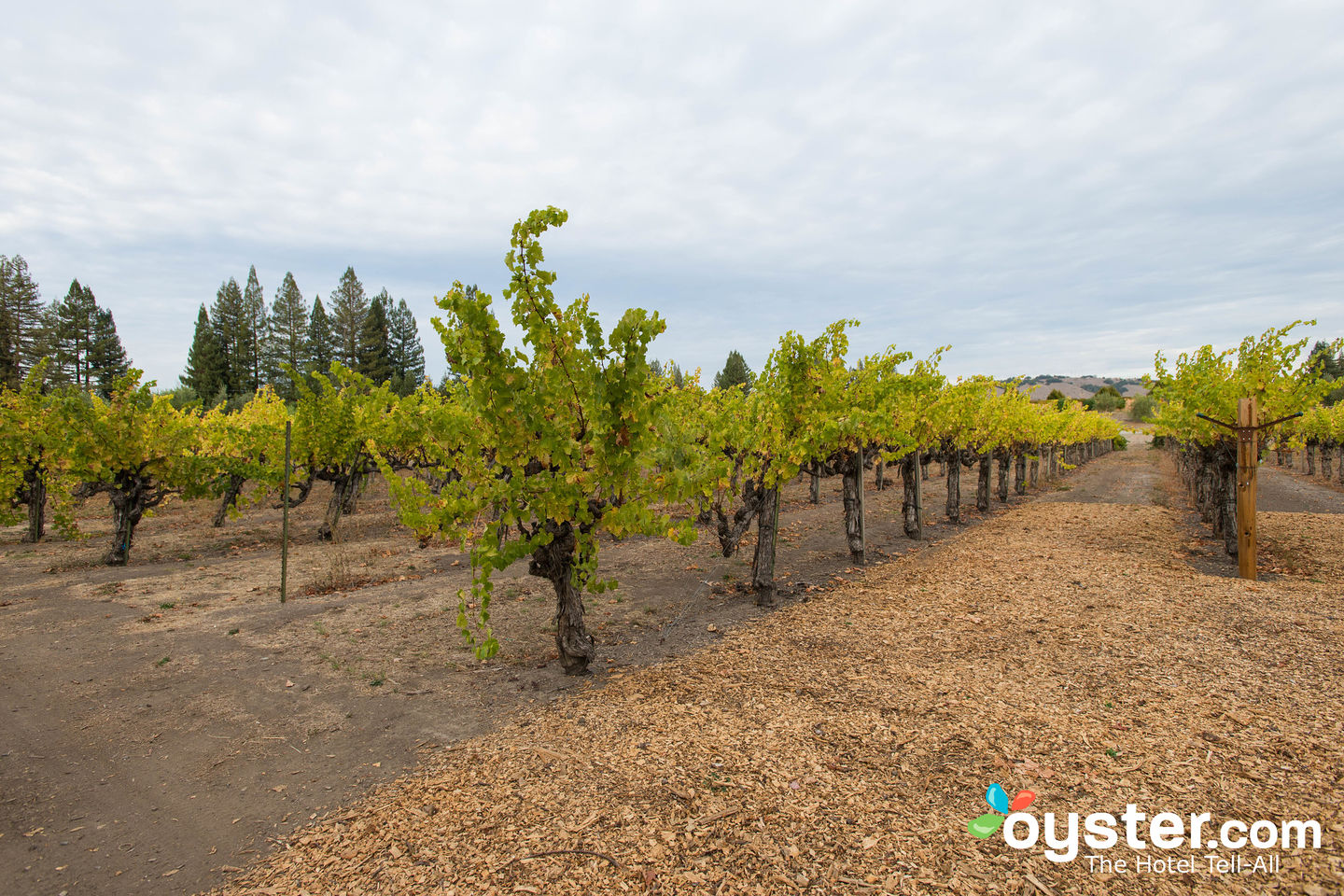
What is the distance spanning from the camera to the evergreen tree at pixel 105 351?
44.6m

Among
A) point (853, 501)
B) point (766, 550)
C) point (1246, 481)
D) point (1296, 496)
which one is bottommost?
point (1296, 496)

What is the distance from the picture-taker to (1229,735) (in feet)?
14.0

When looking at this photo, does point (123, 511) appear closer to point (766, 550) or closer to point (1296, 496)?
point (766, 550)

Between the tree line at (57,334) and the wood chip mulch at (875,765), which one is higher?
the tree line at (57,334)

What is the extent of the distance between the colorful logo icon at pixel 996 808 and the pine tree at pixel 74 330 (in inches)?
2343

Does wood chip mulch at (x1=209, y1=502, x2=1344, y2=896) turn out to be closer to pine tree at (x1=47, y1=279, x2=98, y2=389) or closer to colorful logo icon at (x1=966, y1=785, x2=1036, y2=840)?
colorful logo icon at (x1=966, y1=785, x2=1036, y2=840)

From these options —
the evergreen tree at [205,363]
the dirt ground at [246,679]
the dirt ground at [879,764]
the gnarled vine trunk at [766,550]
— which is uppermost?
the evergreen tree at [205,363]

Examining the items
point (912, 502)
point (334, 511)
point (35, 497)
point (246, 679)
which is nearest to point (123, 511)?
point (334, 511)

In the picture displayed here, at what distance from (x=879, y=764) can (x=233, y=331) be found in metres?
59.3

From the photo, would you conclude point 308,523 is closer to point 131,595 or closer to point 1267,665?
point 131,595

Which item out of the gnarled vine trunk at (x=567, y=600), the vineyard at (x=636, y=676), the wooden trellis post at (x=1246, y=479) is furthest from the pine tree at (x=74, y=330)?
the wooden trellis post at (x=1246, y=479)

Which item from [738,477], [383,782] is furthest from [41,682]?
[738,477]

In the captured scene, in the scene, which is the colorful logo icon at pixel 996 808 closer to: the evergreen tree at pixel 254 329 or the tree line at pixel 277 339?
the tree line at pixel 277 339

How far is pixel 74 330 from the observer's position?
4350 centimetres
